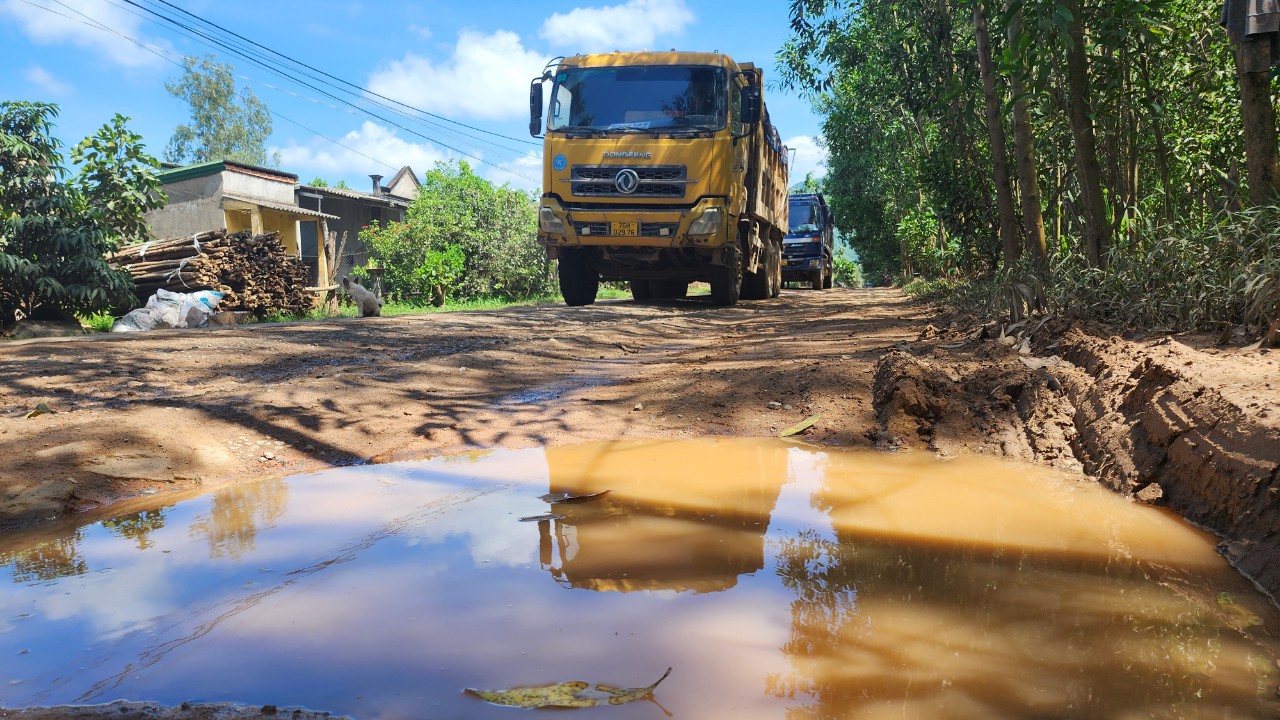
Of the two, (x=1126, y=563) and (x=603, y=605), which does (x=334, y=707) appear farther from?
(x=1126, y=563)

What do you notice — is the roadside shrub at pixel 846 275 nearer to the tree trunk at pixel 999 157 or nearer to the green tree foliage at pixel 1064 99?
the green tree foliage at pixel 1064 99

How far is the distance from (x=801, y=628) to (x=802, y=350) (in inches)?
170

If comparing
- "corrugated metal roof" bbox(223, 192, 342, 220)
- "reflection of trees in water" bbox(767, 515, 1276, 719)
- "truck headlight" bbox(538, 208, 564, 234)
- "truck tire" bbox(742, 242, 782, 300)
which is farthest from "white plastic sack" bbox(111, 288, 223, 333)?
"reflection of trees in water" bbox(767, 515, 1276, 719)

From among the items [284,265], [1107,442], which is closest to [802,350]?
[1107,442]

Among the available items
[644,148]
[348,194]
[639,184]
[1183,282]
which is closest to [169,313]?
[639,184]

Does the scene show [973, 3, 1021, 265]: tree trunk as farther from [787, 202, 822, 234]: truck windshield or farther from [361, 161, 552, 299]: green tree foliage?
[787, 202, 822, 234]: truck windshield

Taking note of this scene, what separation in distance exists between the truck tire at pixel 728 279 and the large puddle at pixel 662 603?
373 inches

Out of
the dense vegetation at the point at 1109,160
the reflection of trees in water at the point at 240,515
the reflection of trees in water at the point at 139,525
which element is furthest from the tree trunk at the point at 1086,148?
the reflection of trees in water at the point at 139,525

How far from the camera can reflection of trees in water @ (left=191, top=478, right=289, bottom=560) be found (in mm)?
2396

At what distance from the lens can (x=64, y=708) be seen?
141cm

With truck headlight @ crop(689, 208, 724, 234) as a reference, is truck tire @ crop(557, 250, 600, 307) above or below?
below

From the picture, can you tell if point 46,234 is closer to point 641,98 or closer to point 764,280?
point 641,98

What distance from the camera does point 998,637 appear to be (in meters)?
1.69

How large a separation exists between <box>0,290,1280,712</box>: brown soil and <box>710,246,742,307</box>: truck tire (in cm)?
603
